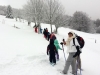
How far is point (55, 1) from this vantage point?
30906mm

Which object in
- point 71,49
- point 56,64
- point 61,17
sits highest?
point 61,17

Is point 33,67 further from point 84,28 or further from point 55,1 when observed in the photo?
point 84,28

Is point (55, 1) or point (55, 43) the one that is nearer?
point (55, 43)

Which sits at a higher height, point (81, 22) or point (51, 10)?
point (51, 10)

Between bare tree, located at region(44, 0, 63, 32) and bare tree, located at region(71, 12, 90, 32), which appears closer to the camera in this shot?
bare tree, located at region(44, 0, 63, 32)

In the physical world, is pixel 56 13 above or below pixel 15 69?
above

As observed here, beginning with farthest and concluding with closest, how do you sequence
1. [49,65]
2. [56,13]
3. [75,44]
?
1. [56,13]
2. [49,65]
3. [75,44]

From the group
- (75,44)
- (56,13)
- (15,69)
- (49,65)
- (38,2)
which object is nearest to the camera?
(75,44)

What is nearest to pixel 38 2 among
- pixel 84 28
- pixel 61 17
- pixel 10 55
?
pixel 61 17

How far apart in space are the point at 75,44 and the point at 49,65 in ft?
7.21

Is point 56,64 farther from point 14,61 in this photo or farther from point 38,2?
point 38,2

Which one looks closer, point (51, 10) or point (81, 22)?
point (51, 10)

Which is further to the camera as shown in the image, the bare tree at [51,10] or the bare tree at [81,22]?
the bare tree at [81,22]

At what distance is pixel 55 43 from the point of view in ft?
25.6
